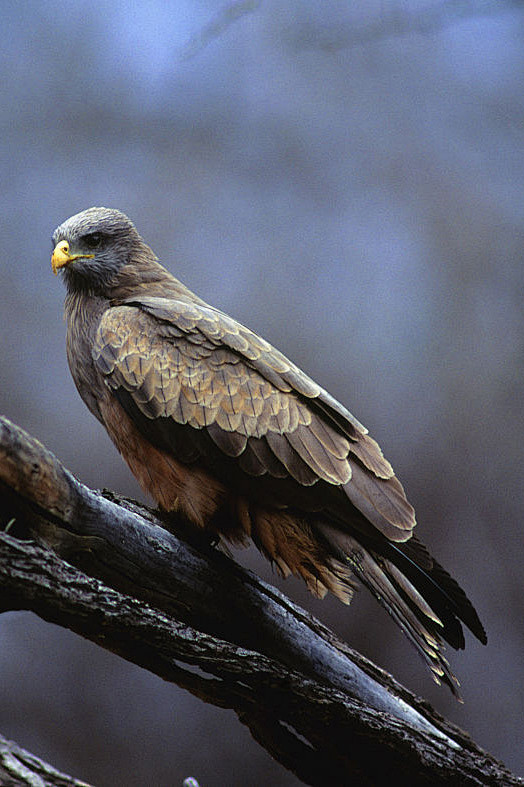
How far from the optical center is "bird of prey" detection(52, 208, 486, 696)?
220 cm

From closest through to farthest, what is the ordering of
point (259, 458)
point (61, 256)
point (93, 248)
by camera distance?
point (259, 458) → point (61, 256) → point (93, 248)

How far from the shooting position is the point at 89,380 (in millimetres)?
2469

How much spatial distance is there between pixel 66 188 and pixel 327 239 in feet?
3.73

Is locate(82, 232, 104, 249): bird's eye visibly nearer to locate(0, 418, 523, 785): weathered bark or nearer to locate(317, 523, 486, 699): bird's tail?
locate(0, 418, 523, 785): weathered bark

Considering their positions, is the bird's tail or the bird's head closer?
the bird's tail

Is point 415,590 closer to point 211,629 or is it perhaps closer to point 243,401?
point 211,629

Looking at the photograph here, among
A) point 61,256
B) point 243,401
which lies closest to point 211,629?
point 243,401

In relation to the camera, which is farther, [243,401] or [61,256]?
[61,256]

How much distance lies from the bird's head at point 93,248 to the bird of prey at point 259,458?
23 cm

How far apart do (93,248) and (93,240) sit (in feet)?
0.09

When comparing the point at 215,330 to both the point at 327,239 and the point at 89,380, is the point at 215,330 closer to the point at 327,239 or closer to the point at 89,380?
the point at 89,380

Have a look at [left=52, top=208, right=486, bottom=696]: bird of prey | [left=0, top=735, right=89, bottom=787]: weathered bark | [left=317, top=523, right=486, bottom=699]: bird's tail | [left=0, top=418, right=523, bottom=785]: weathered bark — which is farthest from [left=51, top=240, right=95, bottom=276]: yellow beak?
[left=0, top=735, right=89, bottom=787]: weathered bark

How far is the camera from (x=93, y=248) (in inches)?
106

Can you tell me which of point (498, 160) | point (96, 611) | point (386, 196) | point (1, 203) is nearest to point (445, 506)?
point (386, 196)
